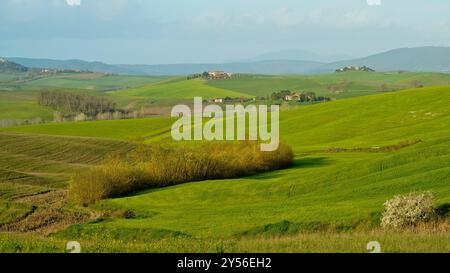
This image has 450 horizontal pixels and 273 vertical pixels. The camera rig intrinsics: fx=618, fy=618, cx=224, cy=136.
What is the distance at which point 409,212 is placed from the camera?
26719 mm

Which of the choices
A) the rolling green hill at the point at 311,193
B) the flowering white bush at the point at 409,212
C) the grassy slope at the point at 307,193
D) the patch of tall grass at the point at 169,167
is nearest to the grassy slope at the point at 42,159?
the patch of tall grass at the point at 169,167

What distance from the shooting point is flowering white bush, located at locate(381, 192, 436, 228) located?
26828 millimetres

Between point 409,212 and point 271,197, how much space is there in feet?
80.0

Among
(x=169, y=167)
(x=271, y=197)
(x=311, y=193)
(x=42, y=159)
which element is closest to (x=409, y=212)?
(x=311, y=193)

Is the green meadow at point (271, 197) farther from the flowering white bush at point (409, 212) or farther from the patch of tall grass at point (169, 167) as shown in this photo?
the patch of tall grass at point (169, 167)

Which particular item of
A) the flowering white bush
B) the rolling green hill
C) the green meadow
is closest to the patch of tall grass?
the green meadow

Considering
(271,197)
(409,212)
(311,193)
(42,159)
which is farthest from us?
(42,159)

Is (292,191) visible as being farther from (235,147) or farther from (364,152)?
(364,152)

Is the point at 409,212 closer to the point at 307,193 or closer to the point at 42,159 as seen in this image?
the point at 307,193

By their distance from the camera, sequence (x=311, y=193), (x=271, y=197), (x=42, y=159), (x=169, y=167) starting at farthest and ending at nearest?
(x=42, y=159) < (x=169, y=167) < (x=271, y=197) < (x=311, y=193)
